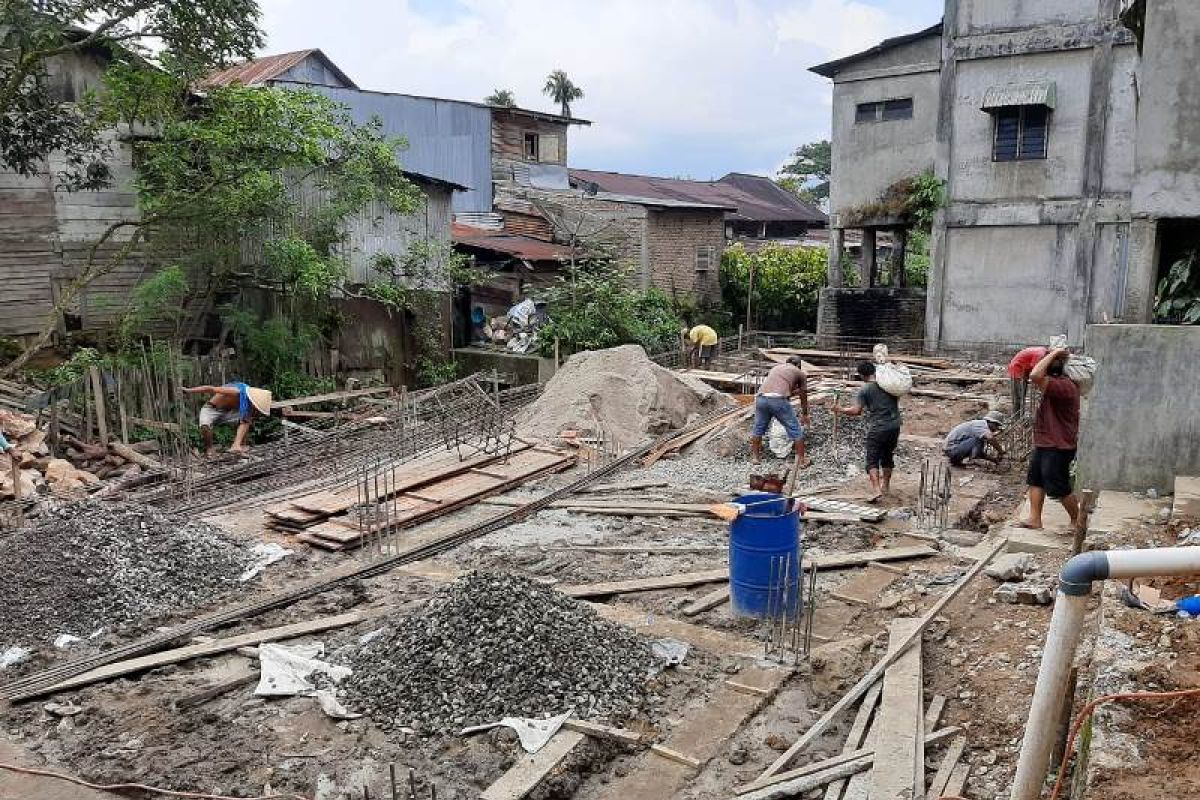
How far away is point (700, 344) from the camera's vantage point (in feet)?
68.3

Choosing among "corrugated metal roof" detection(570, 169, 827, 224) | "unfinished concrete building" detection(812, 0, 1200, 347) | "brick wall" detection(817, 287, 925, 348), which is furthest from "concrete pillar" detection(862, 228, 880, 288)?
"corrugated metal roof" detection(570, 169, 827, 224)

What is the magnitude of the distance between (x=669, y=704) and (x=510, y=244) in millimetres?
19681

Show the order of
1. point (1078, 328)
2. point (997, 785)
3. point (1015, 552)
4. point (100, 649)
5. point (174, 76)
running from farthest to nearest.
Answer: point (1078, 328) → point (174, 76) → point (1015, 552) → point (100, 649) → point (997, 785)

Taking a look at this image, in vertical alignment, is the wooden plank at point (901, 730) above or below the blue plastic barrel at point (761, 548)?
below

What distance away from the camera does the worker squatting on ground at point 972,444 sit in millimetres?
11891

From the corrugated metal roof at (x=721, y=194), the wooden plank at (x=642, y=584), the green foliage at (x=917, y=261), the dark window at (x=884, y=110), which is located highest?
the dark window at (x=884, y=110)

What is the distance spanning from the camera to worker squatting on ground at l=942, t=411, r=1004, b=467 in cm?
1189

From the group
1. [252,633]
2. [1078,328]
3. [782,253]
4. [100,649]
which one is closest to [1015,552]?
[252,633]

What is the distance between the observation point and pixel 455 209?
1049 inches

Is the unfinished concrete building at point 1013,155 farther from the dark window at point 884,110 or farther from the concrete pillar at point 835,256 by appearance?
the concrete pillar at point 835,256

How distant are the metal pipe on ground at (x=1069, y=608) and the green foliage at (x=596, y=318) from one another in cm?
1747

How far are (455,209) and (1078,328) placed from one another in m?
16.5

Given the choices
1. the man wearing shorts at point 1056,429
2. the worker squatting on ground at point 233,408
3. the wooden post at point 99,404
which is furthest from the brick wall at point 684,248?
the man wearing shorts at point 1056,429

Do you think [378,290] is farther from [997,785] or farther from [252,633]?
[997,785]
